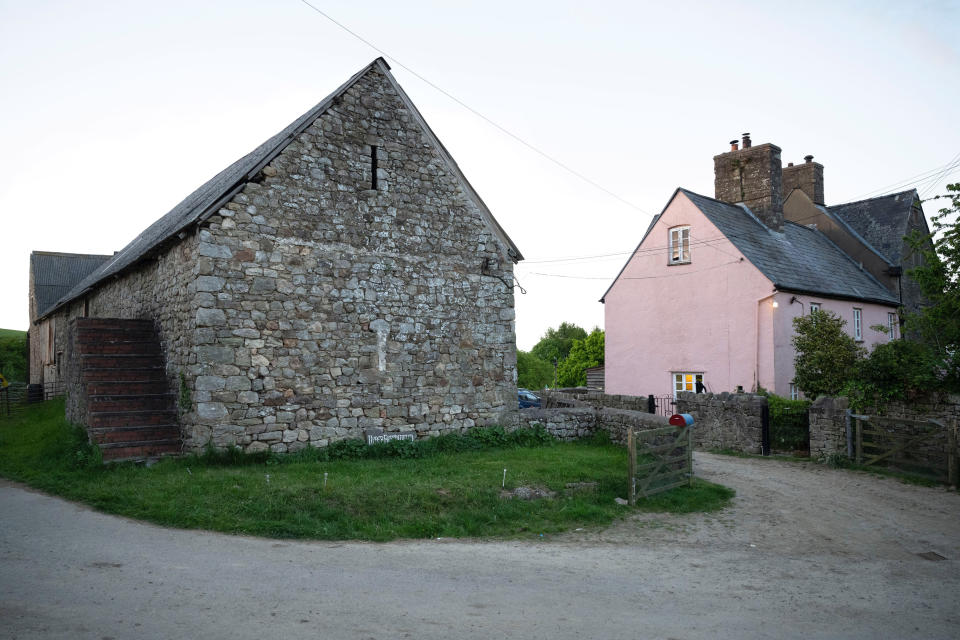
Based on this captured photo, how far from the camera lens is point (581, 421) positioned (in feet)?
53.8

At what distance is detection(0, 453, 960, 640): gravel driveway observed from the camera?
5.30 metres

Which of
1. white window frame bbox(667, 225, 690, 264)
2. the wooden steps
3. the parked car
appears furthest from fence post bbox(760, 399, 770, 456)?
the wooden steps

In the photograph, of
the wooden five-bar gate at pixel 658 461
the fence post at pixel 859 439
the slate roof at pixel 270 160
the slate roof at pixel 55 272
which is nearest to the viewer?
the wooden five-bar gate at pixel 658 461

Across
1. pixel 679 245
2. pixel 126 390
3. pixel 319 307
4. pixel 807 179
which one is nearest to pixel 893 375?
pixel 679 245

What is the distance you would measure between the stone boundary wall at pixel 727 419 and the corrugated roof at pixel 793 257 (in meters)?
5.77

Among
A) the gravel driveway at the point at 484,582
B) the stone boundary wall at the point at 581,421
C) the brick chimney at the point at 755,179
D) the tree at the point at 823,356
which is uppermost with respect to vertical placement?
the brick chimney at the point at 755,179

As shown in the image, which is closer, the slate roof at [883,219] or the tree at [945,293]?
the tree at [945,293]

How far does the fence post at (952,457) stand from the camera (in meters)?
12.5

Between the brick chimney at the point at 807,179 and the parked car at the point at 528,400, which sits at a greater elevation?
the brick chimney at the point at 807,179

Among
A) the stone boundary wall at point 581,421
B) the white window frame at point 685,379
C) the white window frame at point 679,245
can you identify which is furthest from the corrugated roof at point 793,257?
the stone boundary wall at point 581,421

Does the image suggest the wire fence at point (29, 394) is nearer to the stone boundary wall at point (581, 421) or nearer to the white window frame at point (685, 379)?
the stone boundary wall at point (581, 421)

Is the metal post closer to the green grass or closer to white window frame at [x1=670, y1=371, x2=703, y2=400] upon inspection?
the green grass

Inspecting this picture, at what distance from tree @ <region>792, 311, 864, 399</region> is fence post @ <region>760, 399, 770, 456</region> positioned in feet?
6.21

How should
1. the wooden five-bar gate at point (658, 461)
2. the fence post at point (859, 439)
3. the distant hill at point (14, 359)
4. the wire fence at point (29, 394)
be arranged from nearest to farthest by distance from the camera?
the wooden five-bar gate at point (658, 461) → the fence post at point (859, 439) → the wire fence at point (29, 394) → the distant hill at point (14, 359)
